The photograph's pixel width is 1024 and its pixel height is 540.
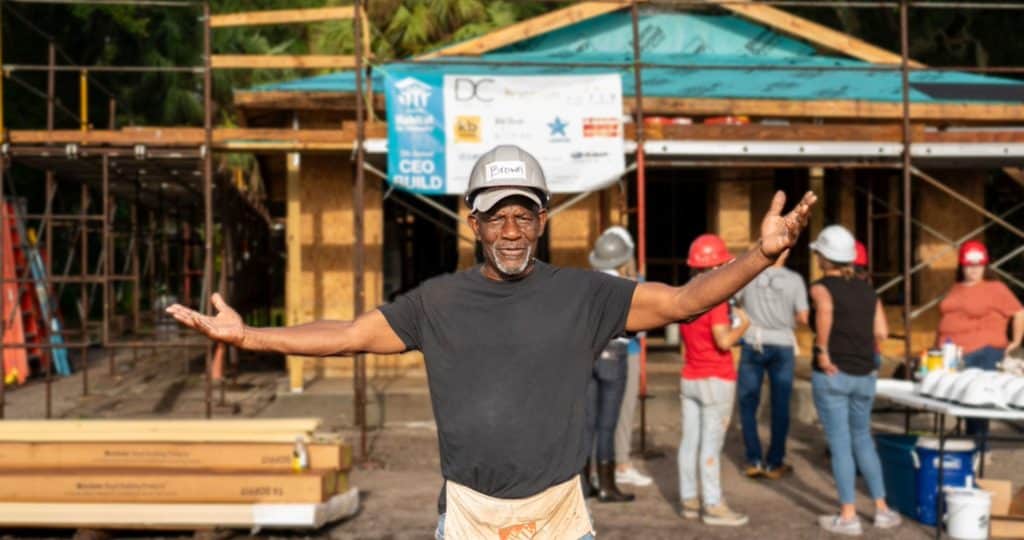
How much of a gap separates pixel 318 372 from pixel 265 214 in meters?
11.1

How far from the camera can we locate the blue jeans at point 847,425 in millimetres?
7129

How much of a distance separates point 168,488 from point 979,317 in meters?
6.22

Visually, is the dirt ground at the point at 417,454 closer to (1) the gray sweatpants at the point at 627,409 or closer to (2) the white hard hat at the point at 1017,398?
(1) the gray sweatpants at the point at 627,409

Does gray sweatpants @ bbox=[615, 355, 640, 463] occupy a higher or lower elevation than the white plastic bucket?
higher

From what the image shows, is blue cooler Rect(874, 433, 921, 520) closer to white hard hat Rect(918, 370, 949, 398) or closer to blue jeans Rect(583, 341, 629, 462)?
white hard hat Rect(918, 370, 949, 398)

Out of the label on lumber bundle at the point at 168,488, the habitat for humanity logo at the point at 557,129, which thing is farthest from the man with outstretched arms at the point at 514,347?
the habitat for humanity logo at the point at 557,129

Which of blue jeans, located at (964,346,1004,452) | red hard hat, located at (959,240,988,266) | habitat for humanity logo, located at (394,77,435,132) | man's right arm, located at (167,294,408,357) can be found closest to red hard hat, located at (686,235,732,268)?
red hard hat, located at (959,240,988,266)

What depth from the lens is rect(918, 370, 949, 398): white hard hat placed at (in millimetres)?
7484

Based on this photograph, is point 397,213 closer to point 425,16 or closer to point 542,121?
point 542,121

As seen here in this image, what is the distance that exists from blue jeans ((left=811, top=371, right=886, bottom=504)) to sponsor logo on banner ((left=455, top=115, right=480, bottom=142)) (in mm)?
4181

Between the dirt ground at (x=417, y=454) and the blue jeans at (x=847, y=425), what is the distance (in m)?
0.36

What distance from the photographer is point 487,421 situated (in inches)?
130

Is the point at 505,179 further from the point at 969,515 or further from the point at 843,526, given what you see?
the point at 969,515

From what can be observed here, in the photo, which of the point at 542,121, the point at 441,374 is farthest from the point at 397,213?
the point at 441,374
